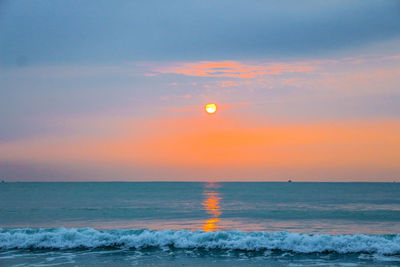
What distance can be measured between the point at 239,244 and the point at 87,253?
7.52 meters

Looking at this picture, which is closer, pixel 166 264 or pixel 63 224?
pixel 166 264

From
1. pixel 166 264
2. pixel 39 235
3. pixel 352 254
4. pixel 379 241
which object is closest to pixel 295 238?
pixel 352 254

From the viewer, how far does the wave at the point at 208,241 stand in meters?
18.7

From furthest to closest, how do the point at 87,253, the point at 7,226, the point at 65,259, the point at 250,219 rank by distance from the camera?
the point at 250,219 < the point at 7,226 < the point at 87,253 < the point at 65,259

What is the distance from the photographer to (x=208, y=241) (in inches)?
781

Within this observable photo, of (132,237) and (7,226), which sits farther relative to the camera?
(7,226)

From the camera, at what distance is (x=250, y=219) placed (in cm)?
3334

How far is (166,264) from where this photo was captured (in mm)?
16219

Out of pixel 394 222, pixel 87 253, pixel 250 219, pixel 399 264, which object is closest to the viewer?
pixel 399 264

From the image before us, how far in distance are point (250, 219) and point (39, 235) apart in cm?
1830

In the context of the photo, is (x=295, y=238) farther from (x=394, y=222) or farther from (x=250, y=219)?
(x=394, y=222)

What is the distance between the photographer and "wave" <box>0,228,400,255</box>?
737 inches

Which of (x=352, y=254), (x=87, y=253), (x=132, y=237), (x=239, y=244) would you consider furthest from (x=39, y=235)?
(x=352, y=254)

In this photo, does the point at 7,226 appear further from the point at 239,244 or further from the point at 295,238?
the point at 295,238
